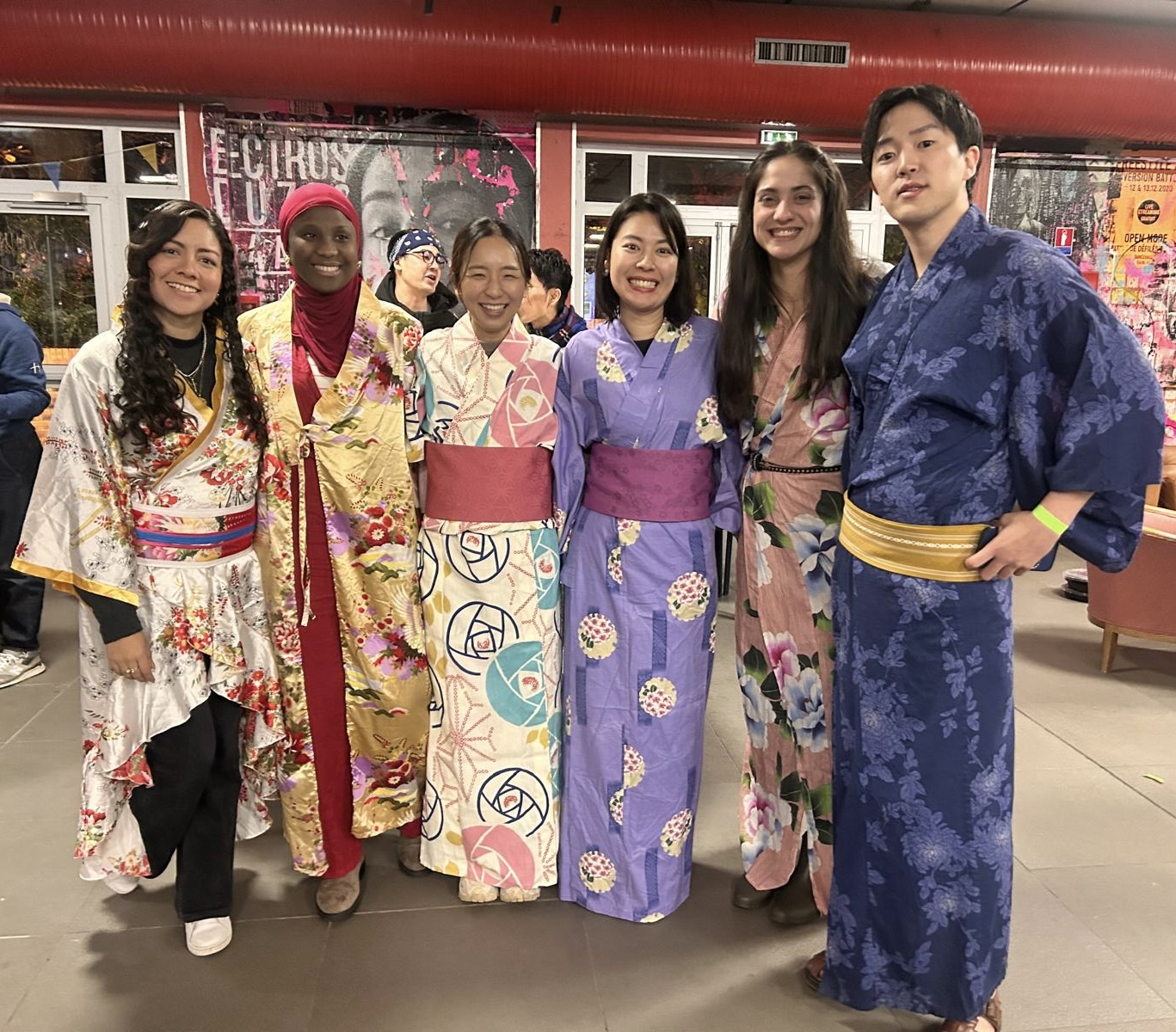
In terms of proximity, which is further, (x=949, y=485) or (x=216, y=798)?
(x=216, y=798)

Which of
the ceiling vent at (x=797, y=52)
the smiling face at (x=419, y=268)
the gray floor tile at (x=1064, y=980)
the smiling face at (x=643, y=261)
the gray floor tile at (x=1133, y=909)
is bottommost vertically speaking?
the gray floor tile at (x=1133, y=909)

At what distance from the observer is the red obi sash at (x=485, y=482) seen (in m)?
1.90

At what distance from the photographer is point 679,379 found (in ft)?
6.06

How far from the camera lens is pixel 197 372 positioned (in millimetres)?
1718

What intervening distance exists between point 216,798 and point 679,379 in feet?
4.26

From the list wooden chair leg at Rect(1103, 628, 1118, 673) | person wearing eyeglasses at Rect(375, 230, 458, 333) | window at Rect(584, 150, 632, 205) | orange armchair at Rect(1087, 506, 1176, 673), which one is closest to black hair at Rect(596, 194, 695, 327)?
person wearing eyeglasses at Rect(375, 230, 458, 333)

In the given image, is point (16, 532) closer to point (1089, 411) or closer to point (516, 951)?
point (516, 951)

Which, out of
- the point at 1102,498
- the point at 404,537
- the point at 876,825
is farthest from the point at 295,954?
the point at 1102,498

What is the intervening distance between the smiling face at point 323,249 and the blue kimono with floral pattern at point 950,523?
1.02 meters

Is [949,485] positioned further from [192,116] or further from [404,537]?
[192,116]

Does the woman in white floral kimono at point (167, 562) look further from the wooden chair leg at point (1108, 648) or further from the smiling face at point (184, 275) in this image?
the wooden chair leg at point (1108, 648)

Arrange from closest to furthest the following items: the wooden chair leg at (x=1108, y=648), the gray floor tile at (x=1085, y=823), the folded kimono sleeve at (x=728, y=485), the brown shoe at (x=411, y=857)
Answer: the folded kimono sleeve at (x=728, y=485) < the brown shoe at (x=411, y=857) < the gray floor tile at (x=1085, y=823) < the wooden chair leg at (x=1108, y=648)

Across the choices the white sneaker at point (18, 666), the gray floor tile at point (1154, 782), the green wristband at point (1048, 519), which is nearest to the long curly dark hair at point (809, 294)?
the green wristband at point (1048, 519)

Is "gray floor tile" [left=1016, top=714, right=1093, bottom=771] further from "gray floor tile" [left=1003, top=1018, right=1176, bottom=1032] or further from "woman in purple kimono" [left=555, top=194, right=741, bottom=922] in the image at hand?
"woman in purple kimono" [left=555, top=194, right=741, bottom=922]
